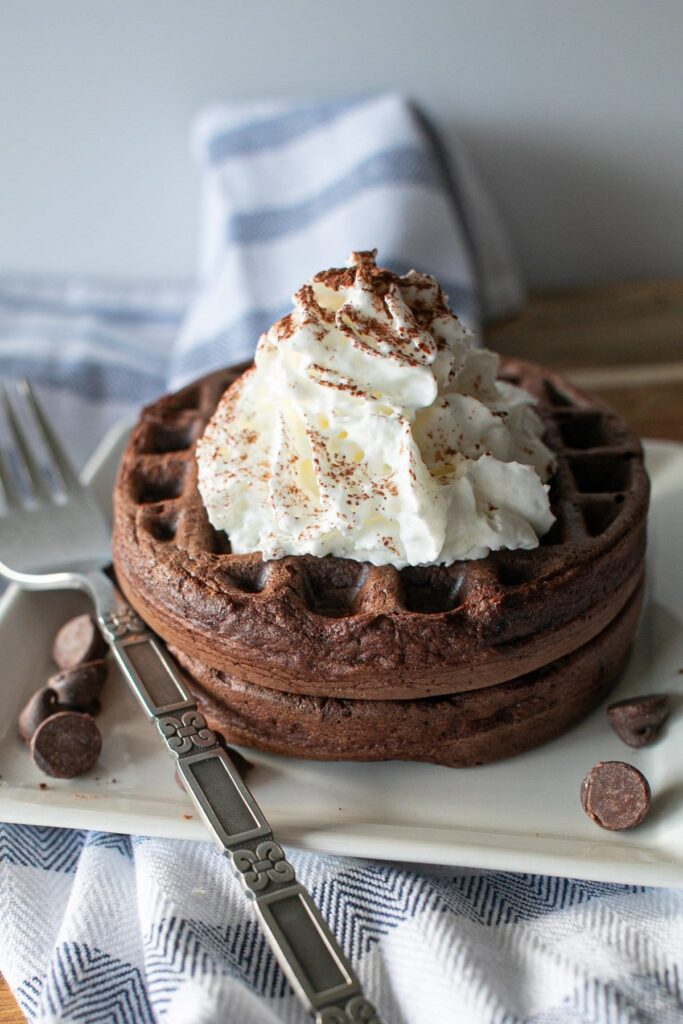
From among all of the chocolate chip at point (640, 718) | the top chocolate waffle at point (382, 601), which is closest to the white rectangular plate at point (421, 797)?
the chocolate chip at point (640, 718)

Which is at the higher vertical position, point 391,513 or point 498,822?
point 391,513

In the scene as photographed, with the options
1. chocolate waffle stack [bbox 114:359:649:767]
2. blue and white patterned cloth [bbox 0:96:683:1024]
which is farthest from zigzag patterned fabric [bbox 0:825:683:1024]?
chocolate waffle stack [bbox 114:359:649:767]

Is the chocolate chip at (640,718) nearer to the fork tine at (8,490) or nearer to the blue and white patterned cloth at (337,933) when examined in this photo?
the blue and white patterned cloth at (337,933)

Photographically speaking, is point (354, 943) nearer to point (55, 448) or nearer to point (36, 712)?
point (36, 712)

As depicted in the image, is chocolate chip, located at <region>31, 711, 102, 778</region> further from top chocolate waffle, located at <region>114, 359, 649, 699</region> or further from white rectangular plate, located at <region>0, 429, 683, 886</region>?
top chocolate waffle, located at <region>114, 359, 649, 699</region>

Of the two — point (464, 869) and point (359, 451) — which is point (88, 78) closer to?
point (359, 451)

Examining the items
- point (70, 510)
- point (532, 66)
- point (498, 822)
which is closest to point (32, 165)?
point (532, 66)
